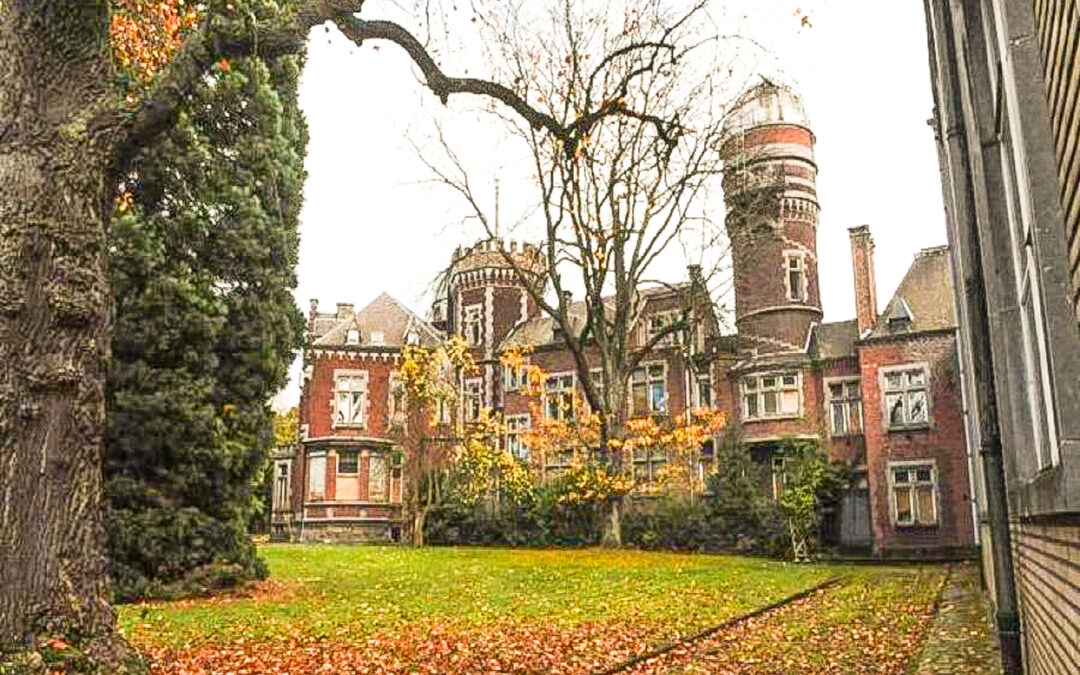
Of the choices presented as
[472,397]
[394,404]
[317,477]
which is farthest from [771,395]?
[317,477]

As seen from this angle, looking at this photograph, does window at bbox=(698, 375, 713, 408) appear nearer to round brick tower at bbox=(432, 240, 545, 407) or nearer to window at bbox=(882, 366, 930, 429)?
window at bbox=(882, 366, 930, 429)

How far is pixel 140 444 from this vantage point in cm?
1442

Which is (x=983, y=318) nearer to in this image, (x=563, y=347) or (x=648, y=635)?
(x=648, y=635)

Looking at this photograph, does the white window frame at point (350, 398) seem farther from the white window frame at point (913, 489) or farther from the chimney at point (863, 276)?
the white window frame at point (913, 489)

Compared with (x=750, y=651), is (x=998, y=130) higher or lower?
higher

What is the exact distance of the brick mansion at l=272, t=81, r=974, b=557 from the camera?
29.2 metres

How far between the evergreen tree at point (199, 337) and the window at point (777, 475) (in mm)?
20126

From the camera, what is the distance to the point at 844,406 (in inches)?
1244

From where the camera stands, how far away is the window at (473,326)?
4438 cm

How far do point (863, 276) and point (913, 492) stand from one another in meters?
7.77

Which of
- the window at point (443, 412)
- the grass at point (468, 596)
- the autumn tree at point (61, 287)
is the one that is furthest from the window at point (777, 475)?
the autumn tree at point (61, 287)

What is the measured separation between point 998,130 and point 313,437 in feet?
129

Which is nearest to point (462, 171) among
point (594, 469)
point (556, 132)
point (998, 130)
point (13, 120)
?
point (594, 469)

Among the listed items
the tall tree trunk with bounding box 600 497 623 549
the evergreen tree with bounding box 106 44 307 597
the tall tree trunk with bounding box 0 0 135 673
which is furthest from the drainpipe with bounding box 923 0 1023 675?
the tall tree trunk with bounding box 600 497 623 549
